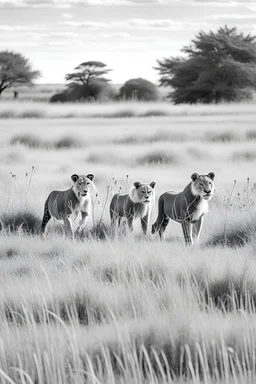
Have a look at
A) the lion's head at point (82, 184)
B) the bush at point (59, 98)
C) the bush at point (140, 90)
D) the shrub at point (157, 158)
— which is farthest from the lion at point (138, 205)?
the bush at point (140, 90)

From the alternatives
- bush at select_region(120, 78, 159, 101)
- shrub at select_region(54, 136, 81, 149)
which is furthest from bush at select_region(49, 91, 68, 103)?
shrub at select_region(54, 136, 81, 149)

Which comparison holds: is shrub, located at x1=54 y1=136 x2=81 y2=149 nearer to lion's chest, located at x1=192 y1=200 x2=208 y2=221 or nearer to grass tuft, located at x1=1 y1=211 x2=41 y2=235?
grass tuft, located at x1=1 y1=211 x2=41 y2=235

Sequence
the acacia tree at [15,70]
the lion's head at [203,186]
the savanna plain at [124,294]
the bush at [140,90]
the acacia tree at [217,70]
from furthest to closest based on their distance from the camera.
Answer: the acacia tree at [15,70], the bush at [140,90], the acacia tree at [217,70], the lion's head at [203,186], the savanna plain at [124,294]

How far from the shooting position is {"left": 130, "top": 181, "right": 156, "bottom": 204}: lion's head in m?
6.27

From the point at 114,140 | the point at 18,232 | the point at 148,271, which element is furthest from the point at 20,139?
the point at 148,271

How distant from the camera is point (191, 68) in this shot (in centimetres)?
3612

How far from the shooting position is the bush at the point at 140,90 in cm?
3897

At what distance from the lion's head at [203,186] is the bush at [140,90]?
33225 mm

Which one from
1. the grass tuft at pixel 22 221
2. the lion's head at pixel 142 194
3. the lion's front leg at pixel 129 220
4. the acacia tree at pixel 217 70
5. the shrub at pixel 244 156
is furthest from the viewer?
the acacia tree at pixel 217 70

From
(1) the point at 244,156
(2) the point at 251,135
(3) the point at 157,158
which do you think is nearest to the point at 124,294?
(3) the point at 157,158

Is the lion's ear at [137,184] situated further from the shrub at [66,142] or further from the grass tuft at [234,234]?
the shrub at [66,142]

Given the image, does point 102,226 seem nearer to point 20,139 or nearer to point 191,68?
point 20,139

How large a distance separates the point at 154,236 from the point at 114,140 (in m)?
9.88

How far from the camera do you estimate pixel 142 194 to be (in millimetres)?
6285
